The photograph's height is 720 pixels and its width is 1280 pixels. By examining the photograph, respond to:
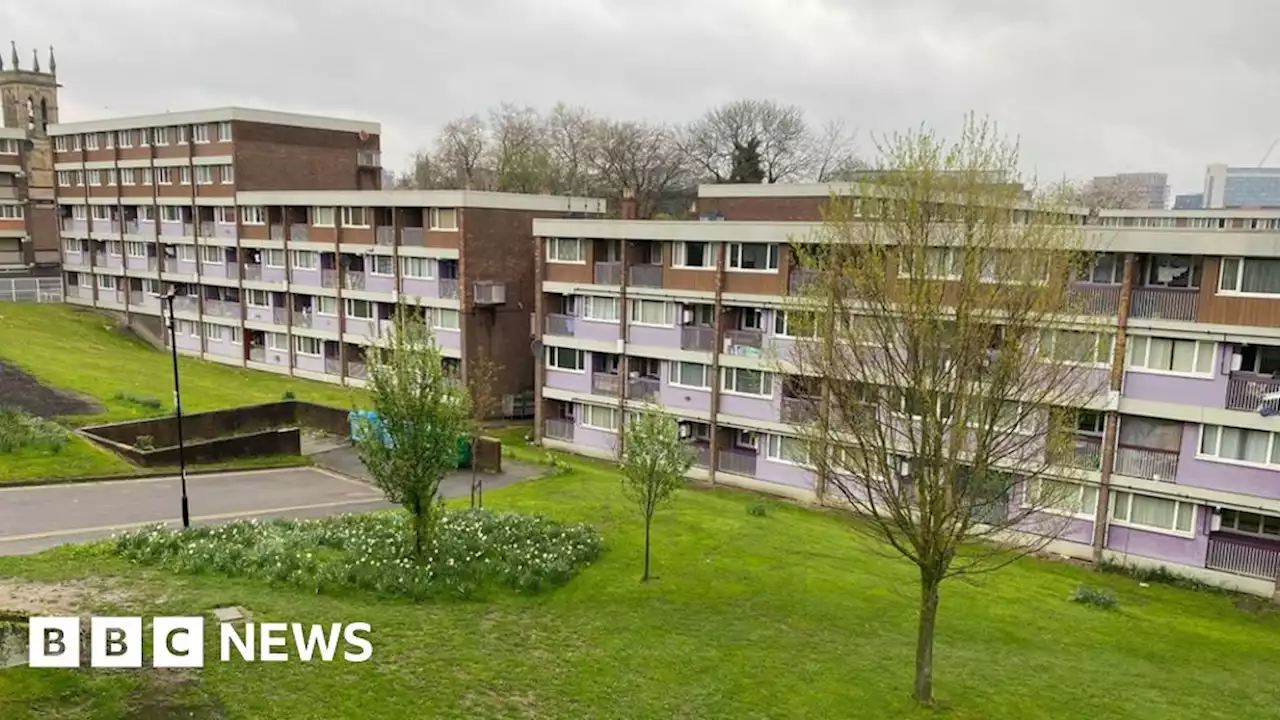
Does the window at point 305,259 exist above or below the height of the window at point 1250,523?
above

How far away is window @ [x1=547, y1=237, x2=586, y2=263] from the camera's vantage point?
39.4 metres

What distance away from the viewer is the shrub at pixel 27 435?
2928 cm

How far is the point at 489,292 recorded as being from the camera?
44.0m

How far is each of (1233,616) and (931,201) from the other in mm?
17531

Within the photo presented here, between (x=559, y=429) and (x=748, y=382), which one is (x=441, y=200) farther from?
(x=748, y=382)

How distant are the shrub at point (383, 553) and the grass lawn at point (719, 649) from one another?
52 cm

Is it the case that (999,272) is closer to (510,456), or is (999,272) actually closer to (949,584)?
(949,584)

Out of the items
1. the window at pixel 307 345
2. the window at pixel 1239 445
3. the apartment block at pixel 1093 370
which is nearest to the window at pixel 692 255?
the apartment block at pixel 1093 370

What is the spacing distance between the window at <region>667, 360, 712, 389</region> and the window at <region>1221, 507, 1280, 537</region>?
1747cm

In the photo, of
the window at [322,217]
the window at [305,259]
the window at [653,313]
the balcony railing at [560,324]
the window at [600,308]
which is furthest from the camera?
the window at [305,259]

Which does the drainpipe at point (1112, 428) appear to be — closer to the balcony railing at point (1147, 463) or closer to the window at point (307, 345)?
the balcony railing at point (1147, 463)

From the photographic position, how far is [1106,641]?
65.7 ft

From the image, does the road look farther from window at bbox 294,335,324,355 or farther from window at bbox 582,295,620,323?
window at bbox 294,335,324,355

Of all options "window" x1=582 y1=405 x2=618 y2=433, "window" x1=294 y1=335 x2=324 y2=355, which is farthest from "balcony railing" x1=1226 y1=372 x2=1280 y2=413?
"window" x1=294 y1=335 x2=324 y2=355
